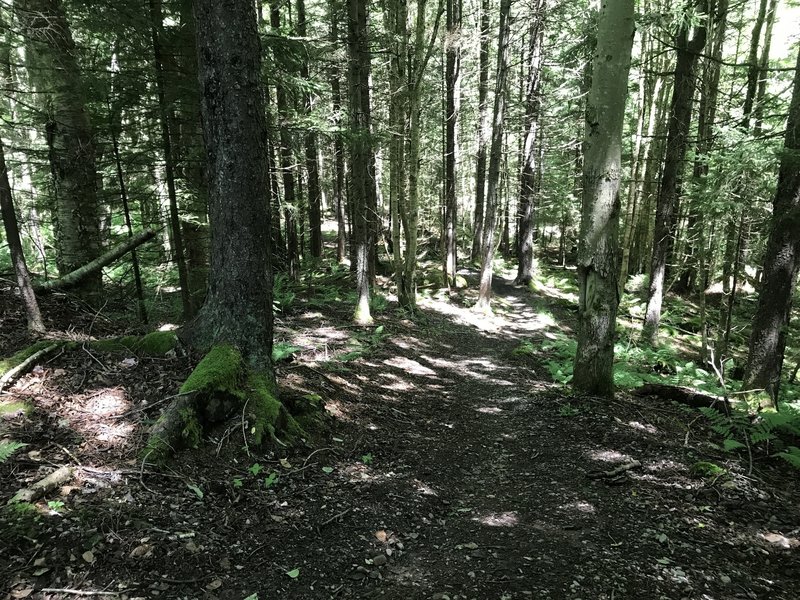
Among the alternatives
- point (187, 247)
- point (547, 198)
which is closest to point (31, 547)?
point (187, 247)

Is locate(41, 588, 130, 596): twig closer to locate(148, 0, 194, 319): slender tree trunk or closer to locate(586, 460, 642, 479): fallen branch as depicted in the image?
locate(586, 460, 642, 479): fallen branch

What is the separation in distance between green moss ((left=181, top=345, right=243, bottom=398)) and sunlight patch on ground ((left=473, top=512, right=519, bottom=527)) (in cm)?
260

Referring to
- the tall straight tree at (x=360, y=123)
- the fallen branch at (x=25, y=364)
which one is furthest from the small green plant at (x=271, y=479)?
the tall straight tree at (x=360, y=123)

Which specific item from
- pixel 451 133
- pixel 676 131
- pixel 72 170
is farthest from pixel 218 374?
pixel 451 133

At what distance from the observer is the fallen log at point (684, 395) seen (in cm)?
616

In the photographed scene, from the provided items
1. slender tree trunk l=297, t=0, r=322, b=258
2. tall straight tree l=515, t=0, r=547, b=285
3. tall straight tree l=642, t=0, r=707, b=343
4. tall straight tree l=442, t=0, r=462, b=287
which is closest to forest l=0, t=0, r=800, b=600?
slender tree trunk l=297, t=0, r=322, b=258

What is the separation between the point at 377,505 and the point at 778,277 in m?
7.89

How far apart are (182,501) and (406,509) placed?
6.12 ft

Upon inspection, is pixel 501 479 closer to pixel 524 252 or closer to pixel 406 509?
pixel 406 509

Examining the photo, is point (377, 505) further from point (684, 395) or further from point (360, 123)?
point (360, 123)

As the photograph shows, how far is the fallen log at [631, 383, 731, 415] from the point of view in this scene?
6159 mm

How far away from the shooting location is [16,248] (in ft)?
15.3

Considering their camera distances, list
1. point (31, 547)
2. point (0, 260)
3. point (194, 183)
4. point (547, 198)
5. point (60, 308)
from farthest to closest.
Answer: point (547, 198) < point (0, 260) < point (194, 183) < point (60, 308) < point (31, 547)

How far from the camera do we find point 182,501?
3.32 metres
